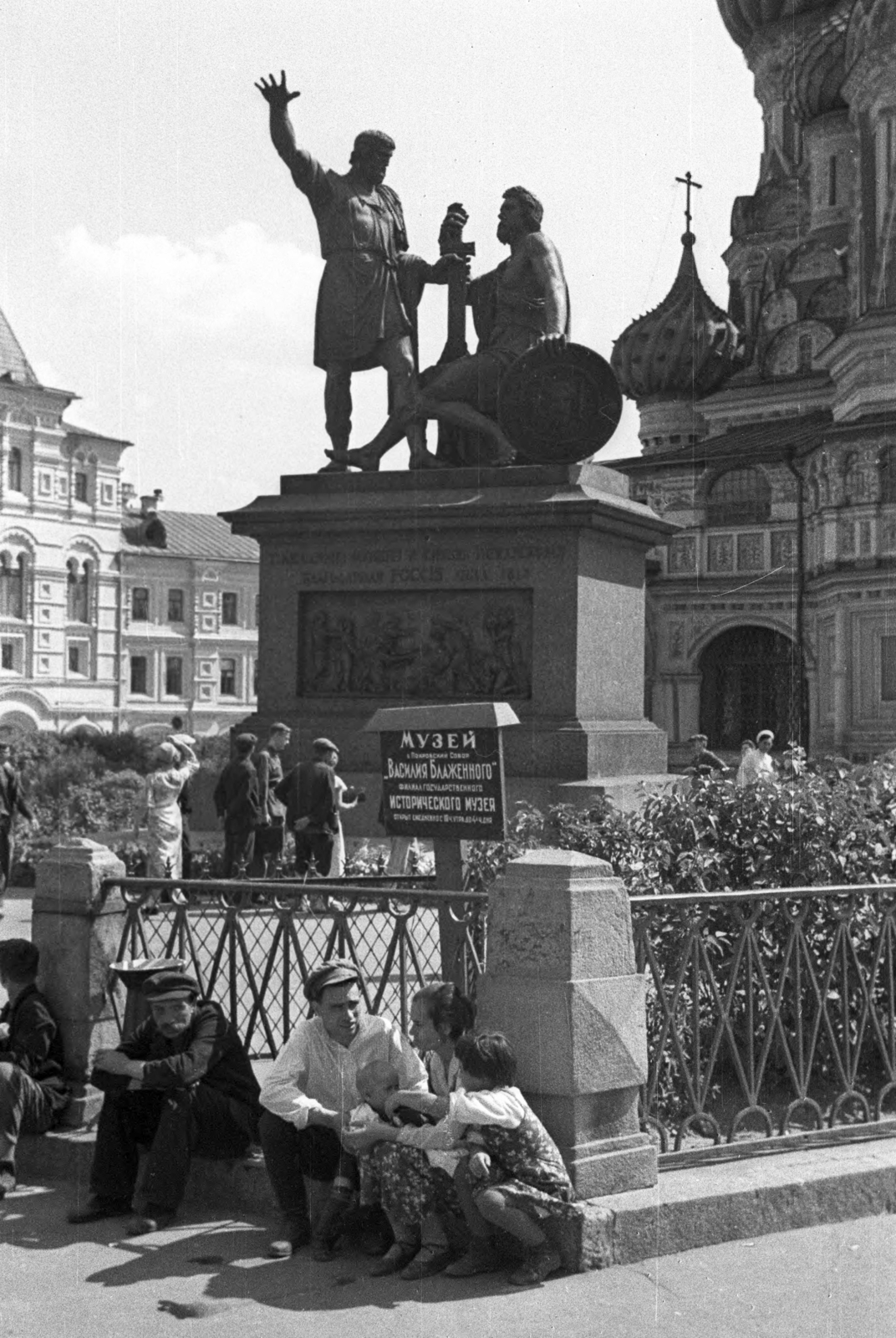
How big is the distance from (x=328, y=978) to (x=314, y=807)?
6.78 meters

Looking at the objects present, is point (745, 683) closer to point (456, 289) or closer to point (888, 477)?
point (888, 477)

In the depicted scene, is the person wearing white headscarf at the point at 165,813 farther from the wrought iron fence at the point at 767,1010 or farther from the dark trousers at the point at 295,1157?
the dark trousers at the point at 295,1157

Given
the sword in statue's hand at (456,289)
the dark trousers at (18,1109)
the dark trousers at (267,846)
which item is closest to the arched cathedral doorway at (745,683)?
the sword in statue's hand at (456,289)

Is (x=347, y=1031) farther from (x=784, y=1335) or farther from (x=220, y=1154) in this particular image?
(x=784, y=1335)

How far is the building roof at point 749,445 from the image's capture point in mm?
54750

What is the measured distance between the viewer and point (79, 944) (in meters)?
8.65

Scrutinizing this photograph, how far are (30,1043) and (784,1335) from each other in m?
3.89

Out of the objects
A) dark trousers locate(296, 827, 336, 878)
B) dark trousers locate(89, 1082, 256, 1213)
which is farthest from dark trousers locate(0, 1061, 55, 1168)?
dark trousers locate(296, 827, 336, 878)

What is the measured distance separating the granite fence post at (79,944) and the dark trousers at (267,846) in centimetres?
647

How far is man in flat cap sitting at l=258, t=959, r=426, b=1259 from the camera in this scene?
→ 710 cm

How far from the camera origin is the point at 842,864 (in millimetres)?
9000

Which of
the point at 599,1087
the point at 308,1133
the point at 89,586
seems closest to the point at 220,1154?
the point at 308,1133

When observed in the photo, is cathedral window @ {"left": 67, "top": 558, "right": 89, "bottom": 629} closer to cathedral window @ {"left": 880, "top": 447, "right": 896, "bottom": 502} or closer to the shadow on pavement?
cathedral window @ {"left": 880, "top": 447, "right": 896, "bottom": 502}

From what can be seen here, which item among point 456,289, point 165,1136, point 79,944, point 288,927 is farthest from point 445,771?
point 456,289
